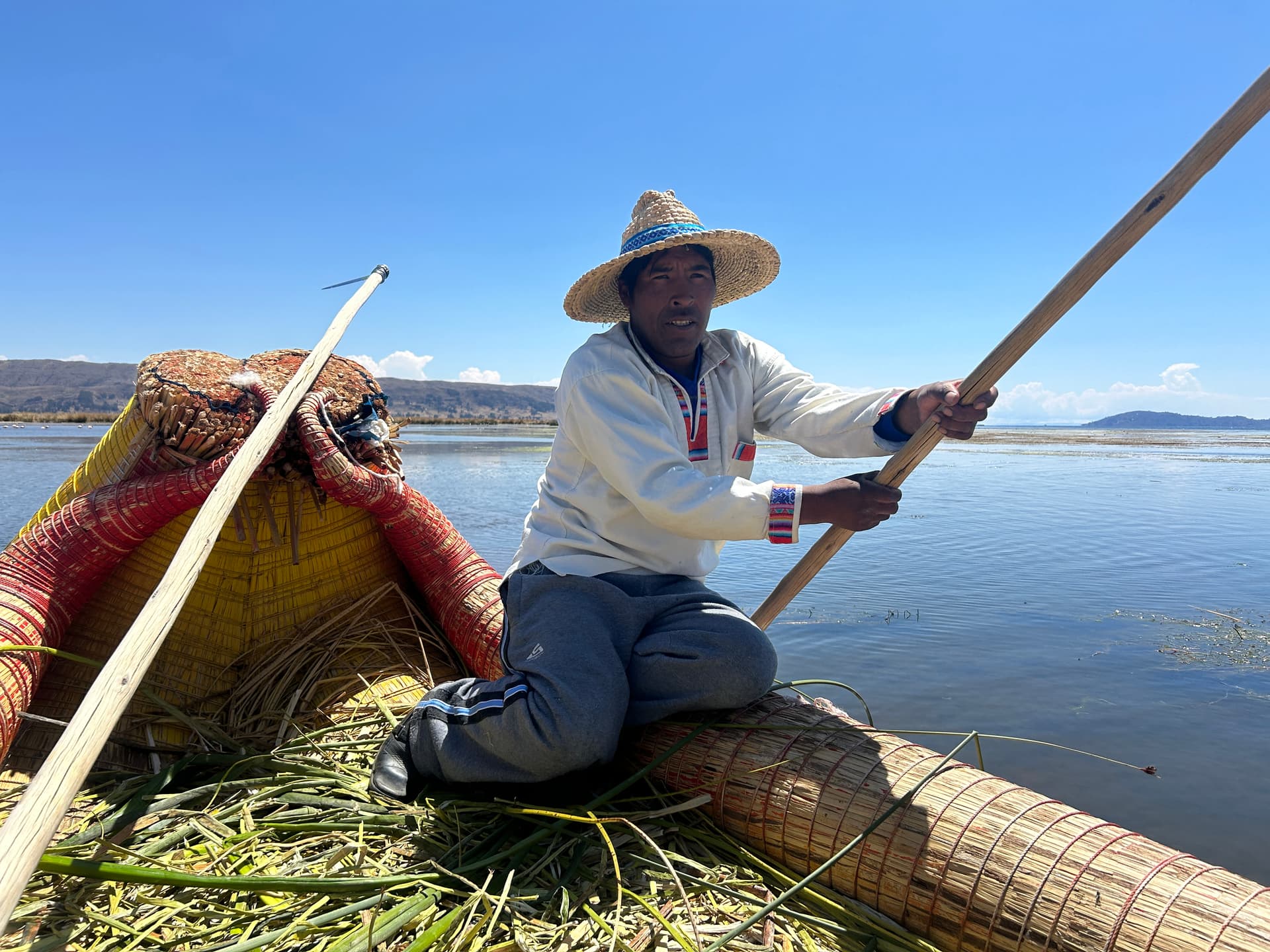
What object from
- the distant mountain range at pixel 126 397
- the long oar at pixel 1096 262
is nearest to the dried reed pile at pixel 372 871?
the long oar at pixel 1096 262

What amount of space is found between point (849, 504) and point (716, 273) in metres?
1.03

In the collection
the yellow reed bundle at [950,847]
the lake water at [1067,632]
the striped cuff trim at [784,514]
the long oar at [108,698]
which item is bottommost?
the lake water at [1067,632]

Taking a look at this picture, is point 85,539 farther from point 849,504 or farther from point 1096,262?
point 1096,262

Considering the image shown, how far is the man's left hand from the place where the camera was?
1.95m

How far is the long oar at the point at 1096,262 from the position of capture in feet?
5.07

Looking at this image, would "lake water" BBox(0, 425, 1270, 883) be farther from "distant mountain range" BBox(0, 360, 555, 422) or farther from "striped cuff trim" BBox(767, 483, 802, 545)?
"distant mountain range" BBox(0, 360, 555, 422)

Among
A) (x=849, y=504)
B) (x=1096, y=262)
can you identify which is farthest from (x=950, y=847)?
(x=1096, y=262)

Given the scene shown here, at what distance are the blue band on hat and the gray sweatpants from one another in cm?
91

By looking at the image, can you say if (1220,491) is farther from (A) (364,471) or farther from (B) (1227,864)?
(A) (364,471)

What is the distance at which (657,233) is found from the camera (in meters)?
2.21

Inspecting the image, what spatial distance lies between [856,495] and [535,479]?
10758mm

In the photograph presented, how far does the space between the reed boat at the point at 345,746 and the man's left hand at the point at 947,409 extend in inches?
29.8

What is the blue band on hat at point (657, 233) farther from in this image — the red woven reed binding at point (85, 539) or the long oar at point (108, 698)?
the red woven reed binding at point (85, 539)

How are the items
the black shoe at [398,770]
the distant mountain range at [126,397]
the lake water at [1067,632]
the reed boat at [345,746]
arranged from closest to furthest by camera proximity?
the reed boat at [345,746]
the black shoe at [398,770]
the lake water at [1067,632]
the distant mountain range at [126,397]
